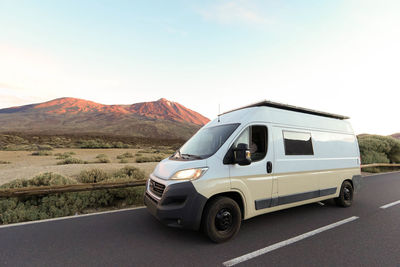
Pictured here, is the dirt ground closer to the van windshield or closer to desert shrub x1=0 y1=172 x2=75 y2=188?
desert shrub x1=0 y1=172 x2=75 y2=188

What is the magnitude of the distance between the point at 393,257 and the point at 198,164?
311cm

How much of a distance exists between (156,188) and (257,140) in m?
2.10

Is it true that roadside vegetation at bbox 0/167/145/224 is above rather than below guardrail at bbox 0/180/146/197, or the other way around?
below

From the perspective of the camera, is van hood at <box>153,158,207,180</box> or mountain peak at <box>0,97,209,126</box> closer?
van hood at <box>153,158,207,180</box>

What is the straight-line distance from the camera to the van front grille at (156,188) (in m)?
3.44

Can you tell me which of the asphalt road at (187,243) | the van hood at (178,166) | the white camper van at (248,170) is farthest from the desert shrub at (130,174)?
the van hood at (178,166)

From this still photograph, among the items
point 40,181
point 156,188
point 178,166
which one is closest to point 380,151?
point 178,166

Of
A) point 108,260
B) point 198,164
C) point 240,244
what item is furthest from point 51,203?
point 240,244

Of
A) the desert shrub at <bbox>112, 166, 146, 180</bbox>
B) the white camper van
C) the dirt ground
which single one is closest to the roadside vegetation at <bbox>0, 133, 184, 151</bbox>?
the dirt ground

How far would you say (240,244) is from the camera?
3.37 metres

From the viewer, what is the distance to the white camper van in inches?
128

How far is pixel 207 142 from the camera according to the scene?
4008 mm

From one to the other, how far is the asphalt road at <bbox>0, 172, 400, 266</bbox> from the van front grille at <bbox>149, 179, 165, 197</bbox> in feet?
2.56

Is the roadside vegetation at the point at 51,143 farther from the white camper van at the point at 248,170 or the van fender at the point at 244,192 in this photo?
the van fender at the point at 244,192
